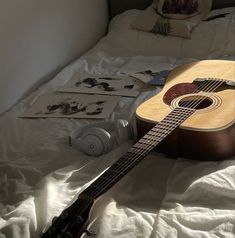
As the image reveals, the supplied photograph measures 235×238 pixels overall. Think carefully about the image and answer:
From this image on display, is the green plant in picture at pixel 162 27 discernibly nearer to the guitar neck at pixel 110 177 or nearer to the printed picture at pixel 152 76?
the printed picture at pixel 152 76

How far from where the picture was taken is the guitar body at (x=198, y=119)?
3.48 ft

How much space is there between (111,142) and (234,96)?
390 millimetres

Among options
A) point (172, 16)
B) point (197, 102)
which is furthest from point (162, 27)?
point (197, 102)

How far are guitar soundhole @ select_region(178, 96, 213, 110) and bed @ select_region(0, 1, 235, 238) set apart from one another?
0.55 ft

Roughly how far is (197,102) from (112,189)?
0.41 meters

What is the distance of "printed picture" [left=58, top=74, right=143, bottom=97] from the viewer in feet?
5.31

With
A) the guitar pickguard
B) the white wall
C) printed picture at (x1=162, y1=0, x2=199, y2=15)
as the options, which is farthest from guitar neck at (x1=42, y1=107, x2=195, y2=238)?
printed picture at (x1=162, y1=0, x2=199, y2=15)

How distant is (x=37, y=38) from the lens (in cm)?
184

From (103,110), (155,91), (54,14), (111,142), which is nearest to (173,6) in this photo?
(54,14)

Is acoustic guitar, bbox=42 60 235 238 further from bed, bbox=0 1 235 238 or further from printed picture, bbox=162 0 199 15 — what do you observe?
printed picture, bbox=162 0 199 15

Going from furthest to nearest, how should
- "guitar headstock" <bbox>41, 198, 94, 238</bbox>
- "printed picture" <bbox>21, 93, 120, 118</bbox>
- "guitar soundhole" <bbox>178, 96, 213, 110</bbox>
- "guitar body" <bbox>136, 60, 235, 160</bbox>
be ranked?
"printed picture" <bbox>21, 93, 120, 118</bbox>, "guitar soundhole" <bbox>178, 96, 213, 110</bbox>, "guitar body" <bbox>136, 60, 235, 160</bbox>, "guitar headstock" <bbox>41, 198, 94, 238</bbox>

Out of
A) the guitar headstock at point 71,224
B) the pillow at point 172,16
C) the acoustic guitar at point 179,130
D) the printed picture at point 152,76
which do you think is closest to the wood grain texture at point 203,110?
the acoustic guitar at point 179,130

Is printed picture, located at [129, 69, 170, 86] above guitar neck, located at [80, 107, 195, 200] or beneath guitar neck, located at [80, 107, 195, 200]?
beneath

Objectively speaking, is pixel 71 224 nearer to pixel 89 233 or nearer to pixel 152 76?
pixel 89 233
